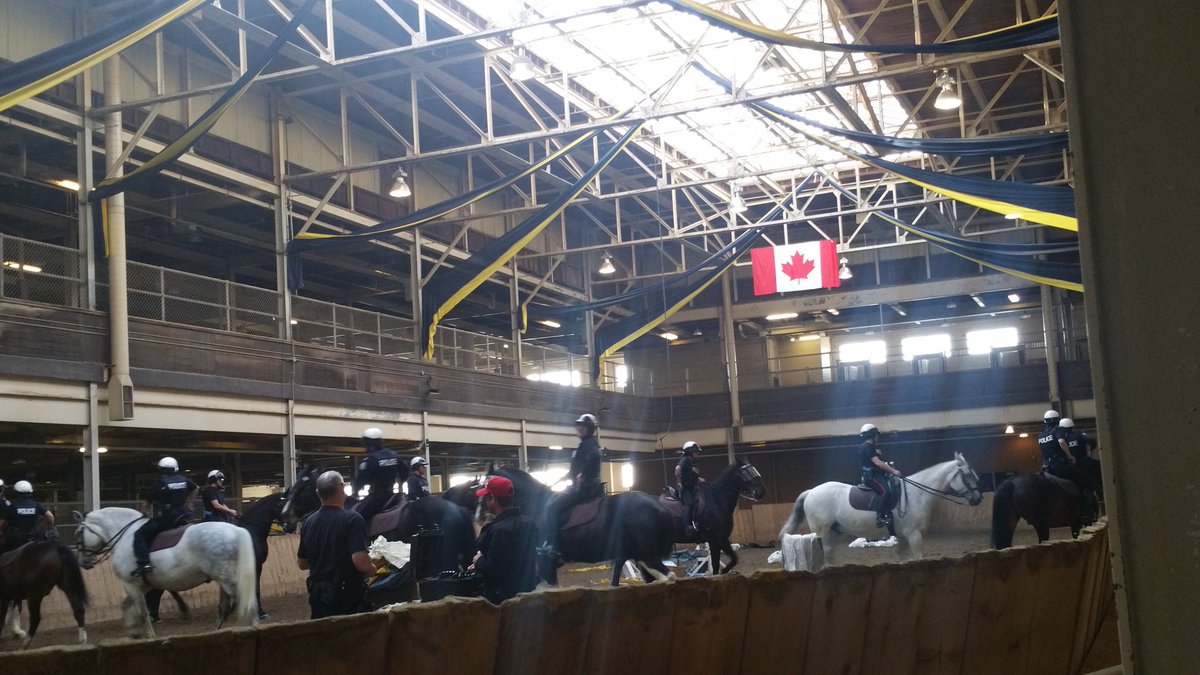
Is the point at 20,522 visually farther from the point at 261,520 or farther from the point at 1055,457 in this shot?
the point at 1055,457

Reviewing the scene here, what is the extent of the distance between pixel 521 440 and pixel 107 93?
14.3 m

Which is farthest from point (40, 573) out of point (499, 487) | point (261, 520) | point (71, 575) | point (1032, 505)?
point (1032, 505)

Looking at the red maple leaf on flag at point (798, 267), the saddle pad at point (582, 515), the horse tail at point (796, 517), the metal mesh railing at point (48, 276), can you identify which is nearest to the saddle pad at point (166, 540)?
the saddle pad at point (582, 515)

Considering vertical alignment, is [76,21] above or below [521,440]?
above

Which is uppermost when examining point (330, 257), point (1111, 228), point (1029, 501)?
point (330, 257)

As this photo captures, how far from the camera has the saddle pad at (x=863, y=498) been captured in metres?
16.1

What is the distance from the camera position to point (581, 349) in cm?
3528

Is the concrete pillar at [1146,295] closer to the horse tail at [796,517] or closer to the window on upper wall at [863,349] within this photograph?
the horse tail at [796,517]

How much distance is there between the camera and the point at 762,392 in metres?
35.5

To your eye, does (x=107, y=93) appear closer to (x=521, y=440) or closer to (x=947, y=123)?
(x=521, y=440)

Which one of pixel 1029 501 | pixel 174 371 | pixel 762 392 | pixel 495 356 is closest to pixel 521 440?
pixel 495 356

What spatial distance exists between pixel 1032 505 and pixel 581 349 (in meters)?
20.9

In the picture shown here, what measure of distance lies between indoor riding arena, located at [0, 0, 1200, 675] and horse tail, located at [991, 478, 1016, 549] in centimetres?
8

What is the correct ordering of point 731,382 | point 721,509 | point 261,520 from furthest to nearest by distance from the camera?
point 731,382
point 721,509
point 261,520
